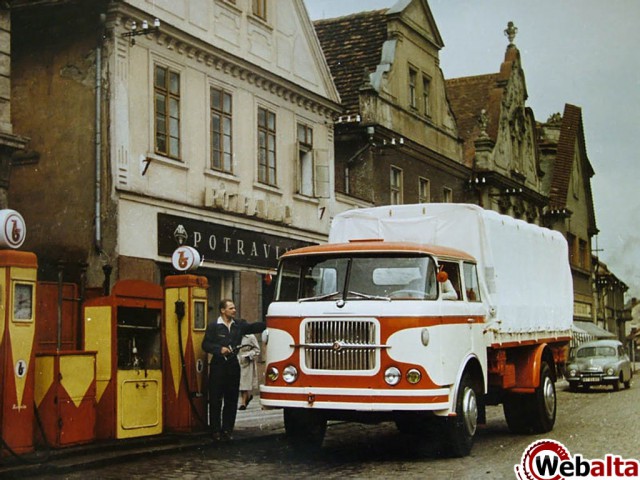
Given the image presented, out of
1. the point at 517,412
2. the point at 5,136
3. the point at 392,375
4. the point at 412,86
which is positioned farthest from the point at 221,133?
the point at 412,86

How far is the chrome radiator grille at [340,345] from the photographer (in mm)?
12055

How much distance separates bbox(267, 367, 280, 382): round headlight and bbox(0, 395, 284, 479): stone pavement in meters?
1.71

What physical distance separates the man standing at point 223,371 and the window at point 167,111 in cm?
671

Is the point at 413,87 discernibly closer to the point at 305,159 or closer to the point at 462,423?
the point at 305,159

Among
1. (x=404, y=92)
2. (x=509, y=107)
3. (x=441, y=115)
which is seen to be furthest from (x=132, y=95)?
(x=509, y=107)

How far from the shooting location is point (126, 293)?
44.4ft

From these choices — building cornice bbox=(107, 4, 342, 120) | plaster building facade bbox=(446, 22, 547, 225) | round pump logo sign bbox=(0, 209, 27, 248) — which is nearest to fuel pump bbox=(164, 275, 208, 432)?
round pump logo sign bbox=(0, 209, 27, 248)

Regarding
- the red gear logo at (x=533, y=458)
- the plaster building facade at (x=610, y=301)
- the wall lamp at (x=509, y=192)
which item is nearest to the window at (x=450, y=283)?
the red gear logo at (x=533, y=458)

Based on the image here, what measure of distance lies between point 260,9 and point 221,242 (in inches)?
235

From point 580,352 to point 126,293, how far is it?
21918 mm

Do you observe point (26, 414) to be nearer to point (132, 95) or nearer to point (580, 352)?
point (132, 95)

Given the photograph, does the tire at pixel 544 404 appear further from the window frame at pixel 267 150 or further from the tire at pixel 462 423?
the window frame at pixel 267 150

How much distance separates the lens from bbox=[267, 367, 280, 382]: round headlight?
41.1 feet

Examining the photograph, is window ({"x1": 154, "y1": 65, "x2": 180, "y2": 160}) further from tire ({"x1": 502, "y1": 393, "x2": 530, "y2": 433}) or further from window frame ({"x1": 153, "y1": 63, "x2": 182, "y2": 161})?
tire ({"x1": 502, "y1": 393, "x2": 530, "y2": 433})
